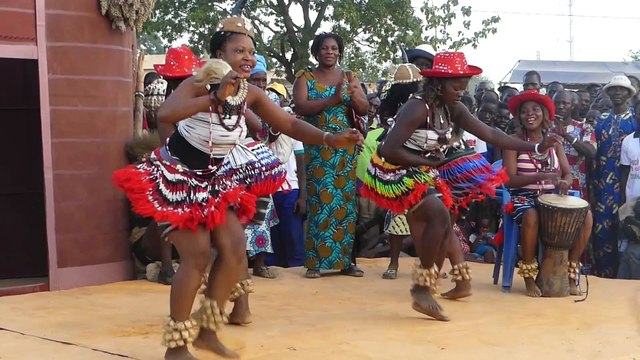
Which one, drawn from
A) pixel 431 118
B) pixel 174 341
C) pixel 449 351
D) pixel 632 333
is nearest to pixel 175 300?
pixel 174 341

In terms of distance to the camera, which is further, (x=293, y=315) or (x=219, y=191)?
(x=293, y=315)

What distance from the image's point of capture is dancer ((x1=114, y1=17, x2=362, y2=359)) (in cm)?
480

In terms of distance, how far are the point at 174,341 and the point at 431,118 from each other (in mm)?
2641

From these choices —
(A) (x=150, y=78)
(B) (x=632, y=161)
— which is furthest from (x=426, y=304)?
(A) (x=150, y=78)

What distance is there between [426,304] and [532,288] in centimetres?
158

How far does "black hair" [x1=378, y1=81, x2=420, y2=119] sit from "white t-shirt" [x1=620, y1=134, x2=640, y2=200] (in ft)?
8.20

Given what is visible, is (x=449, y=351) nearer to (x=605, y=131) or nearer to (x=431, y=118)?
(x=431, y=118)

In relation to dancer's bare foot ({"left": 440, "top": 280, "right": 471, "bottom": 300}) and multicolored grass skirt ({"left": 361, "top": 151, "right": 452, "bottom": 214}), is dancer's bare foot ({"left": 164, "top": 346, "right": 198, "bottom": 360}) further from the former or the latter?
dancer's bare foot ({"left": 440, "top": 280, "right": 471, "bottom": 300})

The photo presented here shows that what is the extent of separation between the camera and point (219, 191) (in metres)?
4.98

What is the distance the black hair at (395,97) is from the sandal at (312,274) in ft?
4.94

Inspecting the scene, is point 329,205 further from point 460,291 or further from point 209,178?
point 209,178

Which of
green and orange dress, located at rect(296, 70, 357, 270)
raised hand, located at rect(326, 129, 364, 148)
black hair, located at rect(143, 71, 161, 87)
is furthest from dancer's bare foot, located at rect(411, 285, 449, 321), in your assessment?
black hair, located at rect(143, 71, 161, 87)

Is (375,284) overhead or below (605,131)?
below

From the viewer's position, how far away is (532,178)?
291 inches
